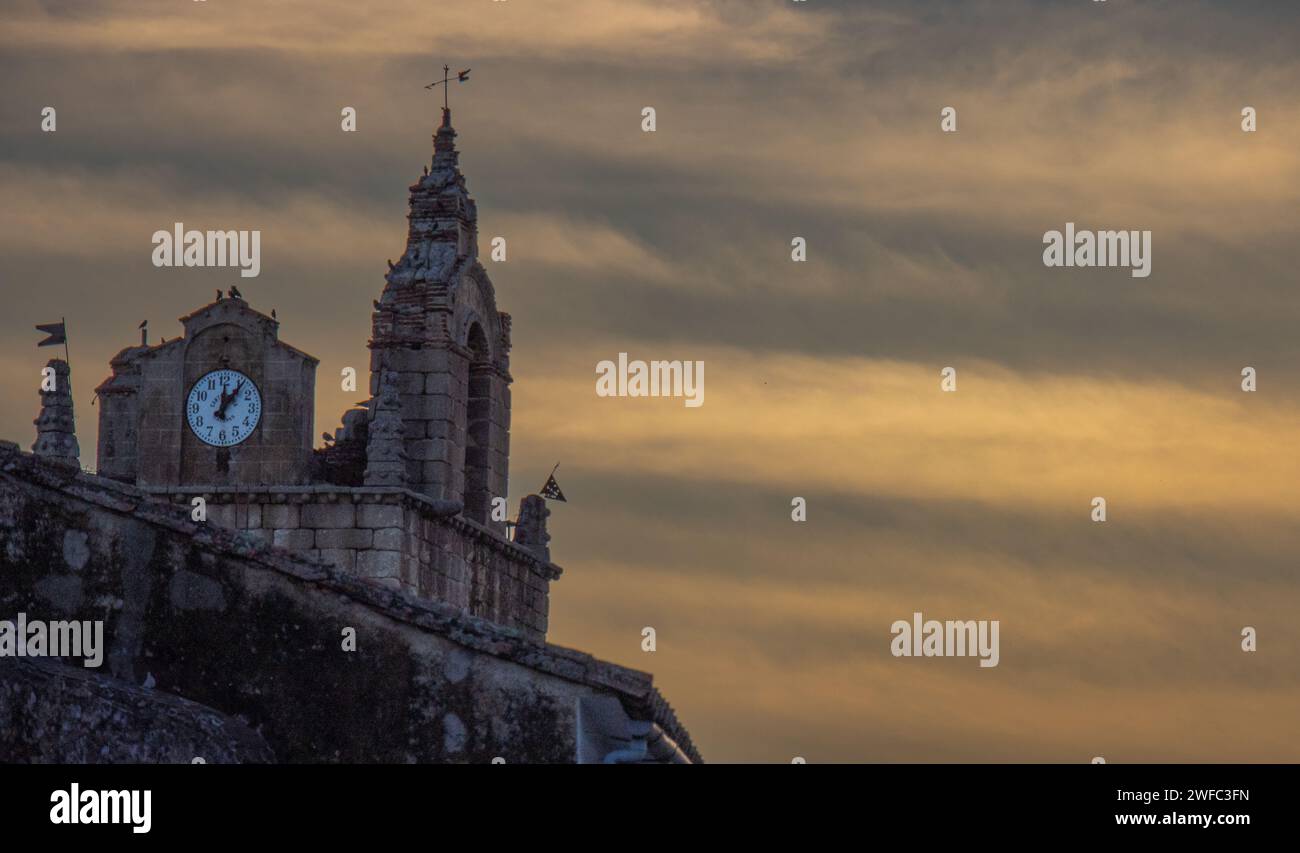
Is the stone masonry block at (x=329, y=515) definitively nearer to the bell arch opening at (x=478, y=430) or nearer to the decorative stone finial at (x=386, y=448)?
the decorative stone finial at (x=386, y=448)

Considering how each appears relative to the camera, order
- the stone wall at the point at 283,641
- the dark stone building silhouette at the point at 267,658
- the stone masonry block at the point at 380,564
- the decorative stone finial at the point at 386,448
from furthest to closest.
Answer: the decorative stone finial at the point at 386,448 < the stone masonry block at the point at 380,564 < the stone wall at the point at 283,641 < the dark stone building silhouette at the point at 267,658

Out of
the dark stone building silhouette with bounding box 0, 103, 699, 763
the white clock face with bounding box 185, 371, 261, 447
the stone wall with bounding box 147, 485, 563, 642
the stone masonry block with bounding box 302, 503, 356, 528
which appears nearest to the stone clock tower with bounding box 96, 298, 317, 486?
the white clock face with bounding box 185, 371, 261, 447

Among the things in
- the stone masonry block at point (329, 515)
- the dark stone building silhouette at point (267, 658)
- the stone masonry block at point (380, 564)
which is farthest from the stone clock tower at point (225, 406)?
the dark stone building silhouette at point (267, 658)

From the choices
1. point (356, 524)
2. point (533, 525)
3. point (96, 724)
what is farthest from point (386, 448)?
point (96, 724)

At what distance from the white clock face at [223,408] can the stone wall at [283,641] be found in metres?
25.1

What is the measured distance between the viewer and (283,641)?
20.6 metres

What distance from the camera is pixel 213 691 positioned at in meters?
20.4

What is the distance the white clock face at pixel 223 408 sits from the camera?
1802 inches

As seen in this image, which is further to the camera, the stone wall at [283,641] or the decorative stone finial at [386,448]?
the decorative stone finial at [386,448]

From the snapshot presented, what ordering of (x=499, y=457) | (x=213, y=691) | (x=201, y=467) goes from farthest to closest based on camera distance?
1. (x=499, y=457)
2. (x=201, y=467)
3. (x=213, y=691)

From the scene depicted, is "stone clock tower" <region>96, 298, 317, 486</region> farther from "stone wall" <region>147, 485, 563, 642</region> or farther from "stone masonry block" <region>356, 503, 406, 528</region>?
"stone masonry block" <region>356, 503, 406, 528</region>
